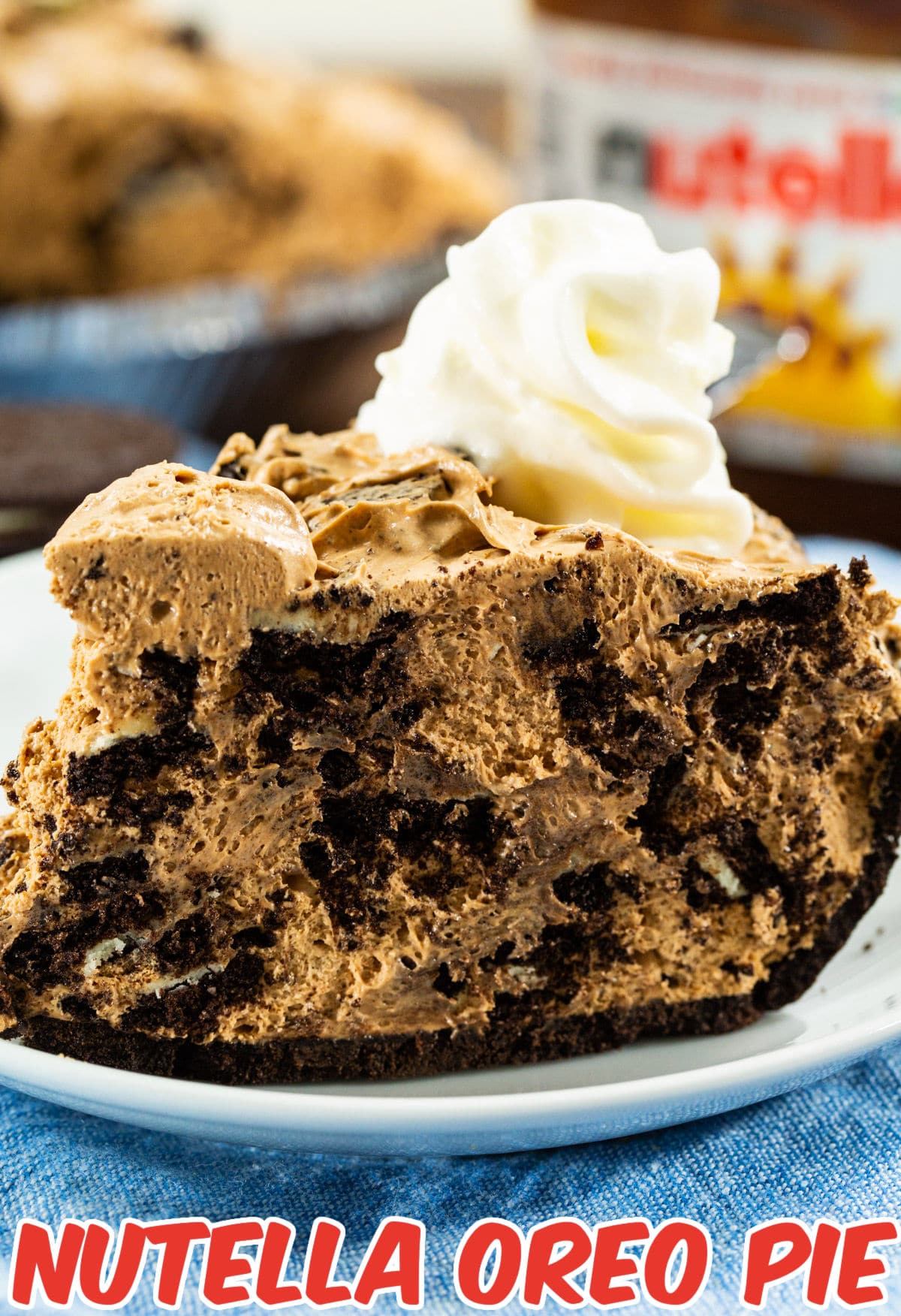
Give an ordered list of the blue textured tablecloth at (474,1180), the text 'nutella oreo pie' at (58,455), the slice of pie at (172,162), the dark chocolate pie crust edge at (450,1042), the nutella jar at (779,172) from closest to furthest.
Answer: the blue textured tablecloth at (474,1180) < the dark chocolate pie crust edge at (450,1042) < the text 'nutella oreo pie' at (58,455) < the nutella jar at (779,172) < the slice of pie at (172,162)

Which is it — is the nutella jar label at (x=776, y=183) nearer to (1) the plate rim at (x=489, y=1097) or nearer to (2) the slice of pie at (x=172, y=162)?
(2) the slice of pie at (x=172, y=162)

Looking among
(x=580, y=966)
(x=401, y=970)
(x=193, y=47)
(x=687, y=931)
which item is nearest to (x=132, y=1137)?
(x=401, y=970)

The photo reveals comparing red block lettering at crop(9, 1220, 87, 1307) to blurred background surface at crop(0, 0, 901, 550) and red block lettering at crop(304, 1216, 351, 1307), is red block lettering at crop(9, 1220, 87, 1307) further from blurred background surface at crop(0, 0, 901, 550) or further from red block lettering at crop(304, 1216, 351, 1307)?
blurred background surface at crop(0, 0, 901, 550)

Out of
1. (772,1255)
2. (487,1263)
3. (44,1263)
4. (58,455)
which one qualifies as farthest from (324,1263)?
(58,455)

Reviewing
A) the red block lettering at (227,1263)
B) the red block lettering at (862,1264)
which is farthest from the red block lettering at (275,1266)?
the red block lettering at (862,1264)

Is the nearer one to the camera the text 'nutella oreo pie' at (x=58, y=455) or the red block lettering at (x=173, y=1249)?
the red block lettering at (x=173, y=1249)
